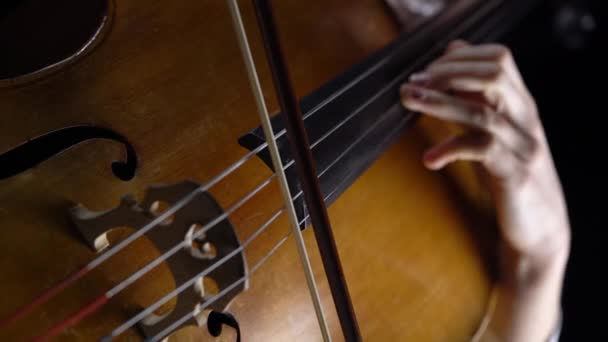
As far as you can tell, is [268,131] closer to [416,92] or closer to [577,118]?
[416,92]

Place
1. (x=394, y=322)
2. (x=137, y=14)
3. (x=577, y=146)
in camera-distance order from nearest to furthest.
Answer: (x=137, y=14) → (x=394, y=322) → (x=577, y=146)

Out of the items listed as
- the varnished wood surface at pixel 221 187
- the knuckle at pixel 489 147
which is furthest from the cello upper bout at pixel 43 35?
the knuckle at pixel 489 147

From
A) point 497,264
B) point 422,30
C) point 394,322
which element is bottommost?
point 497,264

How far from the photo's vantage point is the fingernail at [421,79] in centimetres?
80

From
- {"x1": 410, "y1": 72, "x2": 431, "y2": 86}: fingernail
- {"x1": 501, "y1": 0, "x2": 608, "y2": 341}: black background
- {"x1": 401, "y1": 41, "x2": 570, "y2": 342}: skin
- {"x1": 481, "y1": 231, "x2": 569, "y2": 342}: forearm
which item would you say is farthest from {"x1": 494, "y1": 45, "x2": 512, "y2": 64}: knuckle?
{"x1": 501, "y1": 0, "x2": 608, "y2": 341}: black background

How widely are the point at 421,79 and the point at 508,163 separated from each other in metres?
0.18

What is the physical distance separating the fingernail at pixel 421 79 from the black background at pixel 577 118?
23.8 inches

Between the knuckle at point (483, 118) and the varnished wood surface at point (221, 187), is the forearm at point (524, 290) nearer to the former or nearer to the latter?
the varnished wood surface at point (221, 187)

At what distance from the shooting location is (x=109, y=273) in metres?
0.48

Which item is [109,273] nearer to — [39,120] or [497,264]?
[39,120]

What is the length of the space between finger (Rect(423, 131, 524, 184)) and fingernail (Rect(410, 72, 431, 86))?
93 mm

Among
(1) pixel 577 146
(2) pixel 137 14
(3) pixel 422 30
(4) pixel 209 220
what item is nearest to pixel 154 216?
(4) pixel 209 220

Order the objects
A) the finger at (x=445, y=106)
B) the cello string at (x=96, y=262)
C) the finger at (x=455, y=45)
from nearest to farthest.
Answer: the cello string at (x=96, y=262)
the finger at (x=445, y=106)
the finger at (x=455, y=45)

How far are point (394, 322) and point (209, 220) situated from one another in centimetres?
35
